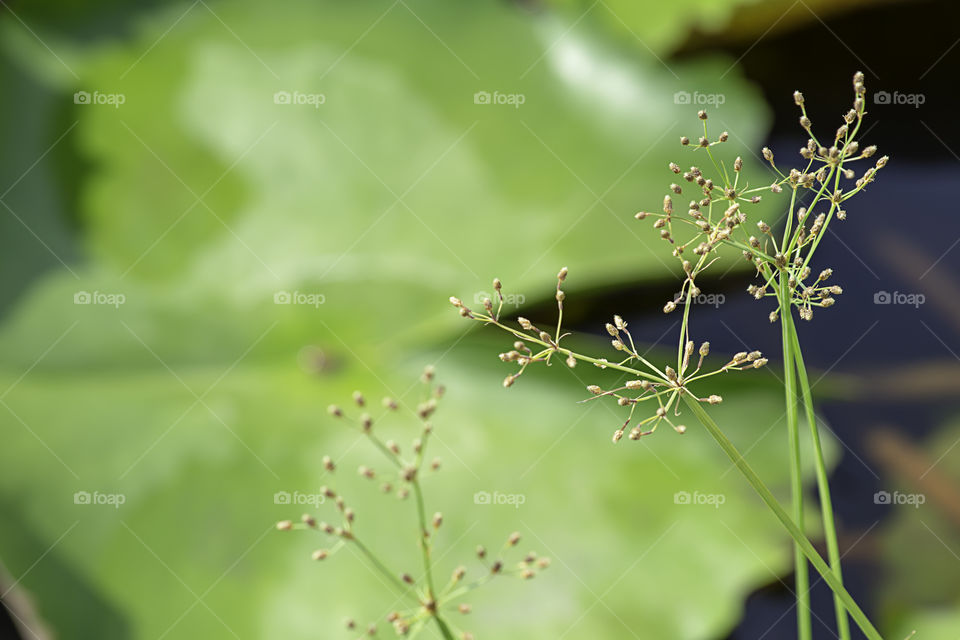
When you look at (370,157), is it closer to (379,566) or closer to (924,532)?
(379,566)

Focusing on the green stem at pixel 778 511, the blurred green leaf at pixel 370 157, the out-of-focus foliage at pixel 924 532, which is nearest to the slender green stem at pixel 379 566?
the green stem at pixel 778 511

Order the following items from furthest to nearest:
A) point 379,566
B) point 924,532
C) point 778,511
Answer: point 924,532
point 379,566
point 778,511

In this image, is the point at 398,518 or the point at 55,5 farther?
the point at 55,5

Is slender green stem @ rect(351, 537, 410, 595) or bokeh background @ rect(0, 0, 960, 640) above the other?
bokeh background @ rect(0, 0, 960, 640)

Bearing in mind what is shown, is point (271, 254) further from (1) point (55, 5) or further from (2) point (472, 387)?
(1) point (55, 5)

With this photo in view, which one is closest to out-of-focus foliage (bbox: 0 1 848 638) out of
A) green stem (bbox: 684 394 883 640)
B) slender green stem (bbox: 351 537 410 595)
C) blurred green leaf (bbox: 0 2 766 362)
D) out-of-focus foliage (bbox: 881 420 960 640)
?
blurred green leaf (bbox: 0 2 766 362)

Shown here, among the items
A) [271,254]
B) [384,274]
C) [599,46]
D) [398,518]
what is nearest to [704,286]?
[599,46]

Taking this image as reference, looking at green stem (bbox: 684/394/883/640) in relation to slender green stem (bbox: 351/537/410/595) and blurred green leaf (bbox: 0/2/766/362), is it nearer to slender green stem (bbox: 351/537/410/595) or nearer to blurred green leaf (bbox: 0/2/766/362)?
slender green stem (bbox: 351/537/410/595)

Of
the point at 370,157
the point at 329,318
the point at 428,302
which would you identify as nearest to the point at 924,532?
the point at 428,302
